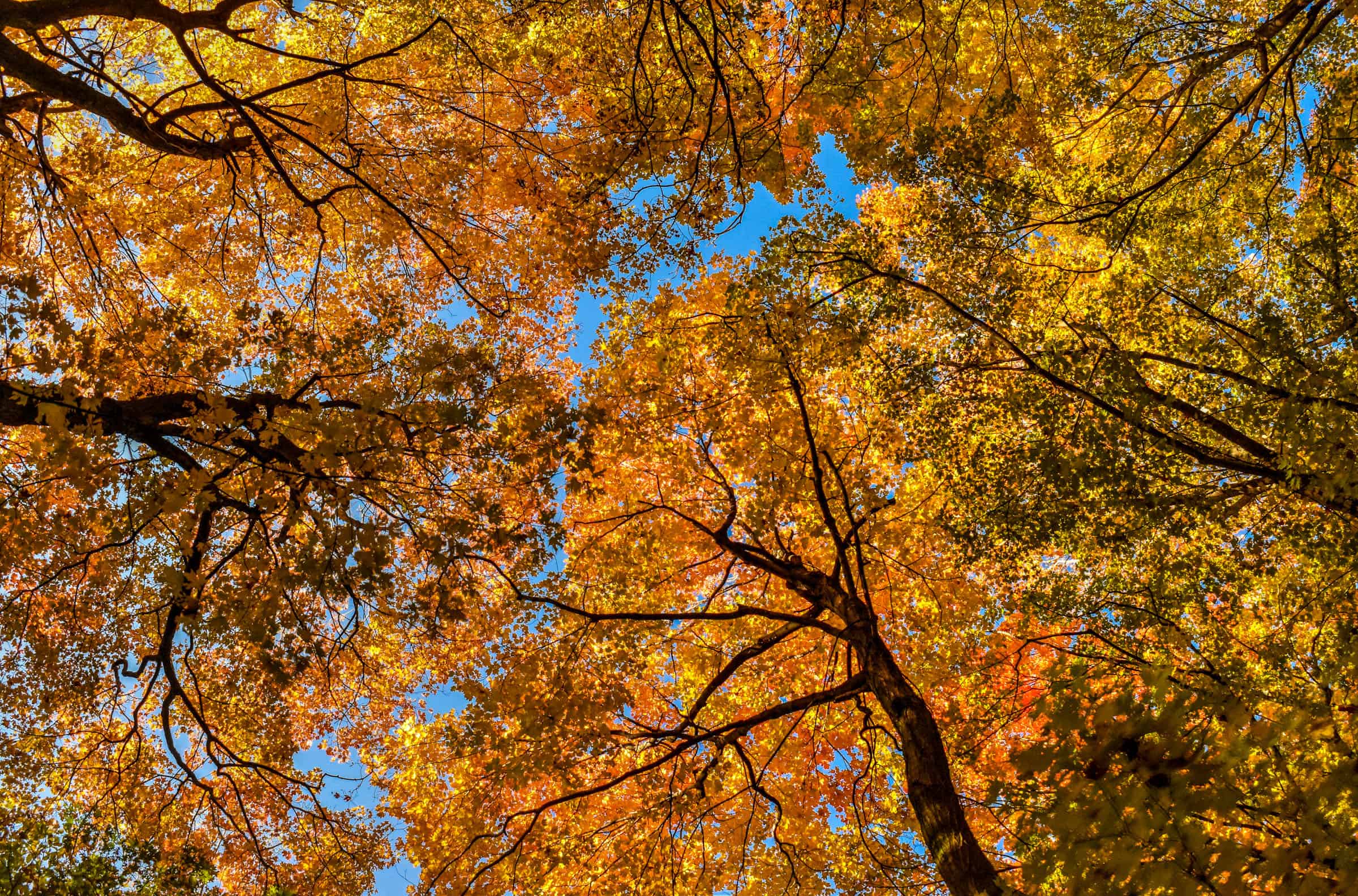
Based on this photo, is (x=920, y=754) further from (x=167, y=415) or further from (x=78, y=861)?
(x=78, y=861)

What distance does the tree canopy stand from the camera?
4.93 m

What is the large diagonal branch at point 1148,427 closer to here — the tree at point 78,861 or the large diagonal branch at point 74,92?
the large diagonal branch at point 74,92

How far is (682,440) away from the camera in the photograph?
8148mm

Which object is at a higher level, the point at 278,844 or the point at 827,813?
the point at 278,844

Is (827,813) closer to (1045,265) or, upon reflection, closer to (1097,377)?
(1097,377)

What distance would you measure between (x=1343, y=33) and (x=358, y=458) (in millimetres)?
9119

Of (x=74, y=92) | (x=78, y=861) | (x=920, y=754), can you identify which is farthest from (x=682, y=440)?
(x=78, y=861)

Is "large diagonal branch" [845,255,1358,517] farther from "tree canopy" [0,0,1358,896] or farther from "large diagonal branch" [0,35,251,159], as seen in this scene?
"large diagonal branch" [0,35,251,159]

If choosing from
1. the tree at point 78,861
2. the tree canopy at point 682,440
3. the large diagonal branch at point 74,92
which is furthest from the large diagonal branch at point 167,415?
the tree at point 78,861

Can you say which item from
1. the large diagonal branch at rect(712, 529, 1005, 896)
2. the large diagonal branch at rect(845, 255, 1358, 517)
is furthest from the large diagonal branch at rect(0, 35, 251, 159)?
the large diagonal branch at rect(712, 529, 1005, 896)

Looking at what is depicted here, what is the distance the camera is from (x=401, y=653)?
9688mm

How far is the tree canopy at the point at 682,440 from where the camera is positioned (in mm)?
4926

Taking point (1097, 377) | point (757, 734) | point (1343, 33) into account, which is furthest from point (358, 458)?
point (1343, 33)

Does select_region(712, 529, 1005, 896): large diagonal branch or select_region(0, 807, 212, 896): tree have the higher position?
select_region(0, 807, 212, 896): tree
